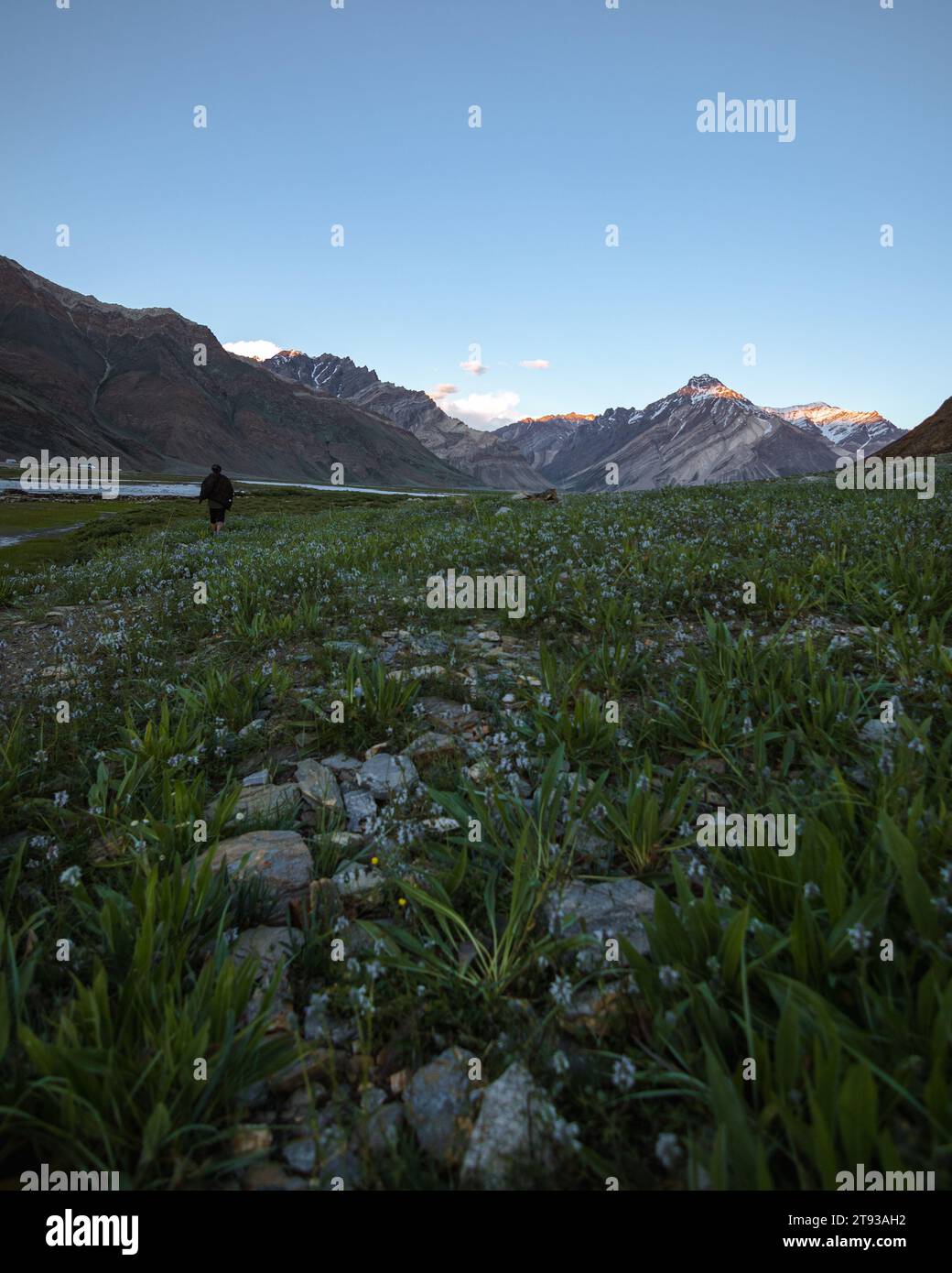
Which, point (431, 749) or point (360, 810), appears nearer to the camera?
point (360, 810)

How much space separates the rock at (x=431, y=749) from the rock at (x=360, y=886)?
1.07m

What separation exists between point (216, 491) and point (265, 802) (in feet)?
62.8

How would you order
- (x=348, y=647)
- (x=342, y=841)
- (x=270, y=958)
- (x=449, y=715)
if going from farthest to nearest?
(x=348, y=647), (x=449, y=715), (x=342, y=841), (x=270, y=958)

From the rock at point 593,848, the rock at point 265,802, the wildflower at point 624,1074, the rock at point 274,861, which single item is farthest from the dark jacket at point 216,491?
the wildflower at point 624,1074

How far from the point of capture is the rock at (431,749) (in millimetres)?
3992

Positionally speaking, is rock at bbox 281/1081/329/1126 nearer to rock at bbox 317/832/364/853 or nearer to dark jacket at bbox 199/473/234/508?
rock at bbox 317/832/364/853

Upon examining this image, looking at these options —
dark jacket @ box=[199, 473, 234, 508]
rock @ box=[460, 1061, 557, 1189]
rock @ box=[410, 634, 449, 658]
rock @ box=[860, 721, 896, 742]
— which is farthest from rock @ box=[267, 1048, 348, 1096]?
dark jacket @ box=[199, 473, 234, 508]

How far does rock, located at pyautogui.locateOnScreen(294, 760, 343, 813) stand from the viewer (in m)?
3.62

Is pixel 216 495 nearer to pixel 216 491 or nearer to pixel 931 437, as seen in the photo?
pixel 216 491

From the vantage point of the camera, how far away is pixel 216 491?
787 inches

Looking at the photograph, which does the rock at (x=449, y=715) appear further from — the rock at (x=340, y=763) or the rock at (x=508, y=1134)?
the rock at (x=508, y=1134)

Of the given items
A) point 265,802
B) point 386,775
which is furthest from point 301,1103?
point 386,775
